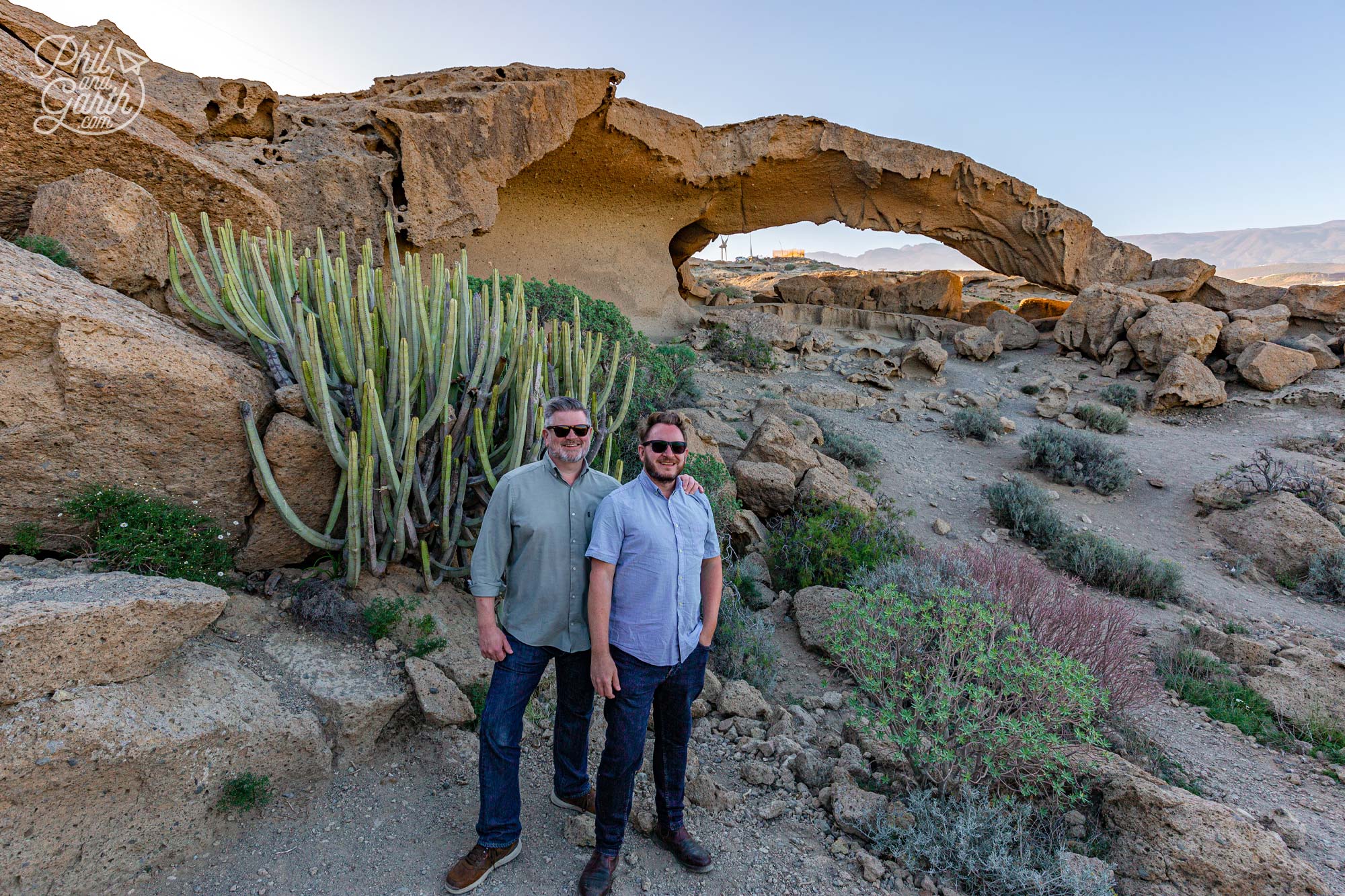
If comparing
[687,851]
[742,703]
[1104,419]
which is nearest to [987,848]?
[687,851]

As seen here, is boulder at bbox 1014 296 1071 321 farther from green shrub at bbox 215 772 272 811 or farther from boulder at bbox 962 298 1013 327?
green shrub at bbox 215 772 272 811

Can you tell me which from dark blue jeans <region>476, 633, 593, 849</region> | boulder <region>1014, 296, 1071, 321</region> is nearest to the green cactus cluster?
dark blue jeans <region>476, 633, 593, 849</region>

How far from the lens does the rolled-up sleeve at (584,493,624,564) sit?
85.5 inches

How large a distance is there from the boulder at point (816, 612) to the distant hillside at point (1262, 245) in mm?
154607

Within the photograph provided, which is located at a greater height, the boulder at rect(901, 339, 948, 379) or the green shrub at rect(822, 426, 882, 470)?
the boulder at rect(901, 339, 948, 379)

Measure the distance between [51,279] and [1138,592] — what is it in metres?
7.53

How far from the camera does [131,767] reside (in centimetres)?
221

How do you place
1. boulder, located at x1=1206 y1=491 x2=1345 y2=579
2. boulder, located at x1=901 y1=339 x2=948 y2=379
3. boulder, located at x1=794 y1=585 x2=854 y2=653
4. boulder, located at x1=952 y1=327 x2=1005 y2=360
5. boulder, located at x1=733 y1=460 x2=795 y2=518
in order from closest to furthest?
1. boulder, located at x1=794 y1=585 x2=854 y2=653
2. boulder, located at x1=733 y1=460 x2=795 y2=518
3. boulder, located at x1=1206 y1=491 x2=1345 y2=579
4. boulder, located at x1=901 y1=339 x2=948 y2=379
5. boulder, located at x1=952 y1=327 x2=1005 y2=360

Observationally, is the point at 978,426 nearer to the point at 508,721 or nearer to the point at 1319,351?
the point at 1319,351

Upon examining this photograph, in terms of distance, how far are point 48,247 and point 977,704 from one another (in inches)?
200

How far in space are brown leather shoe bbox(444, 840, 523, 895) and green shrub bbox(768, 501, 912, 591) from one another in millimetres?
3081

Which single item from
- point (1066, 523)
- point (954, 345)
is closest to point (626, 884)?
point (1066, 523)

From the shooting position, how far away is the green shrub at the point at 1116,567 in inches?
222

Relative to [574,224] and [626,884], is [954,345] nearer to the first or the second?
[574,224]
